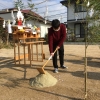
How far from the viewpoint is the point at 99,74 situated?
520 cm

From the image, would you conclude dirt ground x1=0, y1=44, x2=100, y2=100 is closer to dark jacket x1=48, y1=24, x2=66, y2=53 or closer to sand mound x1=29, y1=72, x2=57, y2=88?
sand mound x1=29, y1=72, x2=57, y2=88

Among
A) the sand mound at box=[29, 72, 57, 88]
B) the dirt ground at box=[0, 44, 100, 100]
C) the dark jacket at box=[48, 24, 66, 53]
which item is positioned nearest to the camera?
the dirt ground at box=[0, 44, 100, 100]

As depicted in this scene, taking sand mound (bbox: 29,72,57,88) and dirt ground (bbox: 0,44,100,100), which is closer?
dirt ground (bbox: 0,44,100,100)

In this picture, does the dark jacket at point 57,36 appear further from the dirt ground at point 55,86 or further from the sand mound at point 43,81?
the sand mound at point 43,81

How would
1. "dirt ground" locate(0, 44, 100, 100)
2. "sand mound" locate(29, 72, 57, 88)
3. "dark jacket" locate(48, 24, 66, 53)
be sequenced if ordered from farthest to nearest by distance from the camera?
"dark jacket" locate(48, 24, 66, 53), "sand mound" locate(29, 72, 57, 88), "dirt ground" locate(0, 44, 100, 100)

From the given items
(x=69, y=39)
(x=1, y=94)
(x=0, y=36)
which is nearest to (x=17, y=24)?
(x=1, y=94)

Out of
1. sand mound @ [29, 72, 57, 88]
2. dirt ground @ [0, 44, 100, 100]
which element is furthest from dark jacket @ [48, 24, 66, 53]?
sand mound @ [29, 72, 57, 88]

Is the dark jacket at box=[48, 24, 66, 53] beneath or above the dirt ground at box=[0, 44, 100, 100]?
above

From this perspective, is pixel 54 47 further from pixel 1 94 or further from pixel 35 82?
pixel 1 94

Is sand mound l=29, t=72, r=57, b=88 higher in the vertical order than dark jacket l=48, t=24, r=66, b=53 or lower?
lower

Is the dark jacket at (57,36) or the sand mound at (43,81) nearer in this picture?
the sand mound at (43,81)

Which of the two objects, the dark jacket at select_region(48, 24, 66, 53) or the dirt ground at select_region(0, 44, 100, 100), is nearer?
the dirt ground at select_region(0, 44, 100, 100)

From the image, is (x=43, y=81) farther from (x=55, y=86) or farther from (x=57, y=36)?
(x=57, y=36)

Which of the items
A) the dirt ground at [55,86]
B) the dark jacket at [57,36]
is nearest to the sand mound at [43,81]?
the dirt ground at [55,86]
